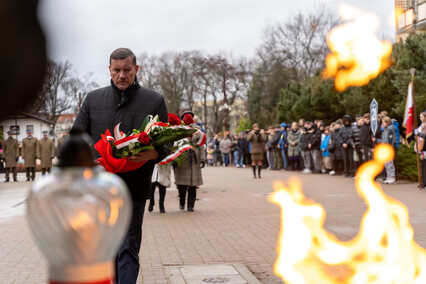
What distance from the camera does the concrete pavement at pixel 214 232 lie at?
19.9ft

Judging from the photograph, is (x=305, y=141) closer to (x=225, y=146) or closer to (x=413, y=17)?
(x=413, y=17)

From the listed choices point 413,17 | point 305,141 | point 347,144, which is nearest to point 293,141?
point 305,141

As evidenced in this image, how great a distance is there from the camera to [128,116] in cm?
394

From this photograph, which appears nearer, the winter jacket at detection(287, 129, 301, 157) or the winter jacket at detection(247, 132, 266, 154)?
the winter jacket at detection(247, 132, 266, 154)

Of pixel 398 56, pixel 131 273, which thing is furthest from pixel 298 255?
pixel 398 56

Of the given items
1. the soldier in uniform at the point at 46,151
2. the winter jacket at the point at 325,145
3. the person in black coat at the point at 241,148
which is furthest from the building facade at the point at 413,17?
the soldier in uniform at the point at 46,151

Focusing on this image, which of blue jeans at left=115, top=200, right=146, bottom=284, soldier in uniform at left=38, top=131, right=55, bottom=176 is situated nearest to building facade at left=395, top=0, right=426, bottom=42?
soldier in uniform at left=38, top=131, right=55, bottom=176

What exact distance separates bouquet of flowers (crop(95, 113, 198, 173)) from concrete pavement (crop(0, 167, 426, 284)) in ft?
2.28

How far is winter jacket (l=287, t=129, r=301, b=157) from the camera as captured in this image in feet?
78.8

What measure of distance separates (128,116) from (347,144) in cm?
1627

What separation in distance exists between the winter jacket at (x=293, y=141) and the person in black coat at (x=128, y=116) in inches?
799

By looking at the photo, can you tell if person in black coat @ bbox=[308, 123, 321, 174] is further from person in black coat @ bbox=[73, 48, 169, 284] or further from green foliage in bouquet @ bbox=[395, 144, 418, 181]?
person in black coat @ bbox=[73, 48, 169, 284]

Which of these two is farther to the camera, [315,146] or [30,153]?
[30,153]

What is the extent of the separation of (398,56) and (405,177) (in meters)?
6.09
